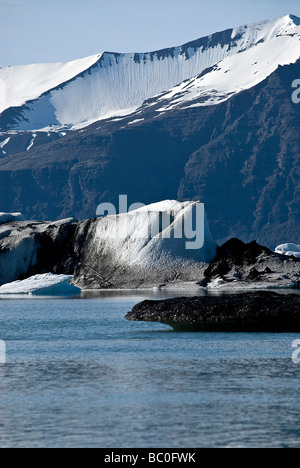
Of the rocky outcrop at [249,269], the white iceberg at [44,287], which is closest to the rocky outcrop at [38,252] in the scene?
the white iceberg at [44,287]

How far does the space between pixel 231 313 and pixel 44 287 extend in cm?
4281

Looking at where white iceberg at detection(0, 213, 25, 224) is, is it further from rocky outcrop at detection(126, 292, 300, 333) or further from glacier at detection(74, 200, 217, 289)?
rocky outcrop at detection(126, 292, 300, 333)

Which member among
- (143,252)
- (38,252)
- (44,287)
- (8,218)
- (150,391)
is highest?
(8,218)

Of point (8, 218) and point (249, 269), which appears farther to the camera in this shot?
point (8, 218)

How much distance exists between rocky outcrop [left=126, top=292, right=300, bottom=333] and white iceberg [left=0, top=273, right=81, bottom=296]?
39.2 meters

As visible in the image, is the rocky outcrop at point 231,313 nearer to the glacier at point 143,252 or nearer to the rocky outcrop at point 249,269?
the rocky outcrop at point 249,269

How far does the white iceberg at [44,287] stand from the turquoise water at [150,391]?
39277mm

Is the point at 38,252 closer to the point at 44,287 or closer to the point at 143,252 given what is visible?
the point at 143,252

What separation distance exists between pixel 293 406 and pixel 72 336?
16756 millimetres

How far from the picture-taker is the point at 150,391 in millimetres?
21969

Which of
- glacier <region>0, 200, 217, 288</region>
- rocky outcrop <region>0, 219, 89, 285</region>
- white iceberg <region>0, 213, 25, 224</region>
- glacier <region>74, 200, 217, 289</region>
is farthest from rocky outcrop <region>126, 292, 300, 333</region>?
white iceberg <region>0, 213, 25, 224</region>

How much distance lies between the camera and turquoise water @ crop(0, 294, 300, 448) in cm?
1775

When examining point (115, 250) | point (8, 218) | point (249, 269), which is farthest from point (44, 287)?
point (8, 218)
